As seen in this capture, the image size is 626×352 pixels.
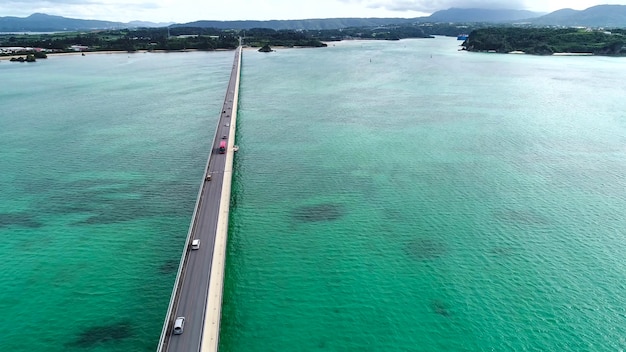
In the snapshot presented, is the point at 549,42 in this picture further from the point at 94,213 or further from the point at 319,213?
the point at 94,213

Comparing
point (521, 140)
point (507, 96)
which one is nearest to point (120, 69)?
point (507, 96)

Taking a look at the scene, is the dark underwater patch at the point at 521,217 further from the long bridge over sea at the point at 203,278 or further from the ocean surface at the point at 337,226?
the long bridge over sea at the point at 203,278

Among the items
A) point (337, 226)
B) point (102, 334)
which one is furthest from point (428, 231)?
point (102, 334)

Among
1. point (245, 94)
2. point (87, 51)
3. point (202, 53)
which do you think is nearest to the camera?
point (245, 94)

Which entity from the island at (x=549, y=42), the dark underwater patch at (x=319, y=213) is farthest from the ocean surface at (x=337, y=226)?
the island at (x=549, y=42)

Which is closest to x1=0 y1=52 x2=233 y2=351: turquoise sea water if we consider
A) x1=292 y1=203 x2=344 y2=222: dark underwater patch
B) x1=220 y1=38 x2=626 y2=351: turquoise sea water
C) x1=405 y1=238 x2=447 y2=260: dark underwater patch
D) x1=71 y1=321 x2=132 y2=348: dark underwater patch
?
x1=71 y1=321 x2=132 y2=348: dark underwater patch

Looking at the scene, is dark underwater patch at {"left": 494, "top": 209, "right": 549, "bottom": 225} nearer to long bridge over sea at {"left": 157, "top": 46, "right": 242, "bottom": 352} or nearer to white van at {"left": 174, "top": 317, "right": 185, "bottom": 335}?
long bridge over sea at {"left": 157, "top": 46, "right": 242, "bottom": 352}

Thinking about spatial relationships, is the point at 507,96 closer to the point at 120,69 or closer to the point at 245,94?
the point at 245,94
